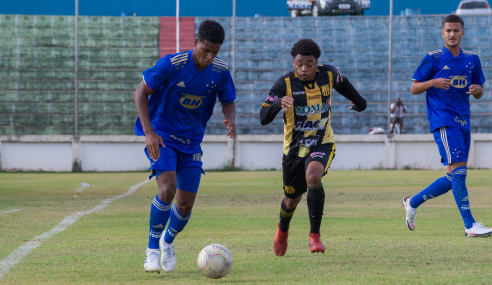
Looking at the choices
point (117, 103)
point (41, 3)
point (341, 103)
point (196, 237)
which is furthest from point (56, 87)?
point (196, 237)

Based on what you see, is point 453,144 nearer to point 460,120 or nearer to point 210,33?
point 460,120

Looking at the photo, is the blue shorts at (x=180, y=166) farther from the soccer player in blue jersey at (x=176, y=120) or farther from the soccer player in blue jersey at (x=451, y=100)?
the soccer player in blue jersey at (x=451, y=100)

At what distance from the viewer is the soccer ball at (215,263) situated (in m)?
4.39

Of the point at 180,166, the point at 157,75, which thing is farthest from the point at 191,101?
the point at 180,166

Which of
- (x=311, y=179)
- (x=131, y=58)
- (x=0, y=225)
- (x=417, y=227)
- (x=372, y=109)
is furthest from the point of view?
(x=131, y=58)

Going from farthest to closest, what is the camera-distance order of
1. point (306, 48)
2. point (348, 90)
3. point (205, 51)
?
point (348, 90) → point (306, 48) → point (205, 51)

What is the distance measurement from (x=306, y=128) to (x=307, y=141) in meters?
0.12

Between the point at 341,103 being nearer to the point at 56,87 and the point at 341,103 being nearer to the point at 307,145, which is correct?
the point at 56,87

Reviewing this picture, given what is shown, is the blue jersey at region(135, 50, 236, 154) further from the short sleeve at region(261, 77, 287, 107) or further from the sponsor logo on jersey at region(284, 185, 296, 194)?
the sponsor logo on jersey at region(284, 185, 296, 194)

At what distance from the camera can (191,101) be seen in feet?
16.9

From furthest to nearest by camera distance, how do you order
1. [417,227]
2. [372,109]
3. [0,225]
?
[372,109], [0,225], [417,227]

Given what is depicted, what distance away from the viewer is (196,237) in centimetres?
657

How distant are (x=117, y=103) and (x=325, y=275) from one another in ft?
79.0

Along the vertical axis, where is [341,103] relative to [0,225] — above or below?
above
